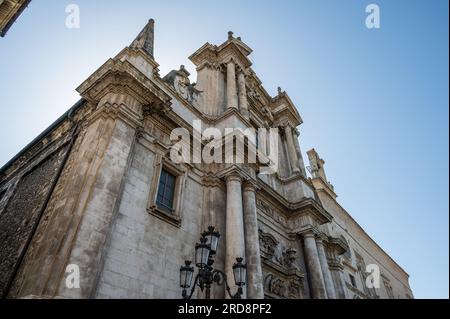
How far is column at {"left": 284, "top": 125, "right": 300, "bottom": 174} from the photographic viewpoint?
17.1m

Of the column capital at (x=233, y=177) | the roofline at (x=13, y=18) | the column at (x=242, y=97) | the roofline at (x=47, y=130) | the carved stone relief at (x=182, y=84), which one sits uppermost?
the roofline at (x=13, y=18)

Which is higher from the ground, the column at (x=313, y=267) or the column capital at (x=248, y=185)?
the column capital at (x=248, y=185)

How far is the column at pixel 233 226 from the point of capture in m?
8.79

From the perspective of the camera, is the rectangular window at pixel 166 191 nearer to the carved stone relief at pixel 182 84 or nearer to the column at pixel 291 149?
the carved stone relief at pixel 182 84

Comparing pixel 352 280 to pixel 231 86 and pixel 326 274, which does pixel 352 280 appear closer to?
pixel 326 274

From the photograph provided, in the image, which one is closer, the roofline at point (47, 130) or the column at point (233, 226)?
the column at point (233, 226)

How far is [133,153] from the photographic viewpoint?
28.5ft

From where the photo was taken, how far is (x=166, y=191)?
9352 millimetres

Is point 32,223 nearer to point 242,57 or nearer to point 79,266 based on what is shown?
point 79,266

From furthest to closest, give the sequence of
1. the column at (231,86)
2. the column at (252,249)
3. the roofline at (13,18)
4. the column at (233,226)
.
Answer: the roofline at (13,18) → the column at (231,86) → the column at (233,226) → the column at (252,249)

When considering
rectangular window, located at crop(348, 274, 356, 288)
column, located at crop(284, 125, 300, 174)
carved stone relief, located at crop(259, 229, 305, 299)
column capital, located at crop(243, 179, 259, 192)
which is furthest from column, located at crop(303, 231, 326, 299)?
rectangular window, located at crop(348, 274, 356, 288)

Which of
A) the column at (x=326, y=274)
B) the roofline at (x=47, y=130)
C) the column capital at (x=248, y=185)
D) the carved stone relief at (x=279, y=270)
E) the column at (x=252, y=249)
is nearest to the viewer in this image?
the column at (x=252, y=249)

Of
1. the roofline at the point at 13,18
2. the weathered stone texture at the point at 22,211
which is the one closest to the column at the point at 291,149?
the weathered stone texture at the point at 22,211

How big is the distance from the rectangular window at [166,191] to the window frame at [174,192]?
64mm
